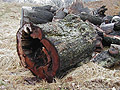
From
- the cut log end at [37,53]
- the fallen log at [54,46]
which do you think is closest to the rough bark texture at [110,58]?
the fallen log at [54,46]

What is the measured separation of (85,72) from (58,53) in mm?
657

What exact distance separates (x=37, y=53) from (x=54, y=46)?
68 centimetres

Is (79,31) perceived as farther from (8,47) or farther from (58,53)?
(8,47)

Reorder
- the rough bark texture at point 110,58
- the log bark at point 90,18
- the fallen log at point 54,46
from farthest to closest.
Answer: the log bark at point 90,18, the rough bark texture at point 110,58, the fallen log at point 54,46

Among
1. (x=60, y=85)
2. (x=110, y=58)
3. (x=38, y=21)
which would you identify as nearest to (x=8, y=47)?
(x=38, y=21)

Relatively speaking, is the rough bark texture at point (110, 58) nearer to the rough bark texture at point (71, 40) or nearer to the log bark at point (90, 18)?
the rough bark texture at point (71, 40)

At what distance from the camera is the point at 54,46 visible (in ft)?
6.12

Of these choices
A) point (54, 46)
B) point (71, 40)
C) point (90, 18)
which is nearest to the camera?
point (54, 46)

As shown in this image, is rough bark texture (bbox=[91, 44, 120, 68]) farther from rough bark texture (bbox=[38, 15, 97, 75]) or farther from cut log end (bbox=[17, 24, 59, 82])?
cut log end (bbox=[17, 24, 59, 82])

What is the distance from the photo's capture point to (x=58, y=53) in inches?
73.2

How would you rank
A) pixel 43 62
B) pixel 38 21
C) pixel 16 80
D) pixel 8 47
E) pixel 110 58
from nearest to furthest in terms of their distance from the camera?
pixel 16 80
pixel 43 62
pixel 110 58
pixel 38 21
pixel 8 47

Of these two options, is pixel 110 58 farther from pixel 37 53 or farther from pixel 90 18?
pixel 90 18

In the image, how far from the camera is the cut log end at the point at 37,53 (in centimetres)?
193

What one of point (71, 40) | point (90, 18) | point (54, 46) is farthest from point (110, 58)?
point (90, 18)
